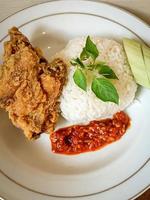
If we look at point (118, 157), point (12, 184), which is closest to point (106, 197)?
point (118, 157)

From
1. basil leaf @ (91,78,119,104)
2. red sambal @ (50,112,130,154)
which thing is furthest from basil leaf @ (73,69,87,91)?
red sambal @ (50,112,130,154)

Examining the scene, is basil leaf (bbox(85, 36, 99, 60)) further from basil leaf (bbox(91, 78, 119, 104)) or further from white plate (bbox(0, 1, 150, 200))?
white plate (bbox(0, 1, 150, 200))

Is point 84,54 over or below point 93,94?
over

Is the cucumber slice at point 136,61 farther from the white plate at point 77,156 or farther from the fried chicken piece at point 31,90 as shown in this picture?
the fried chicken piece at point 31,90

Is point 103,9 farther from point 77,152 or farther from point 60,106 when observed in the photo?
point 77,152

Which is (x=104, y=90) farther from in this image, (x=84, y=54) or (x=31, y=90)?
(x=31, y=90)

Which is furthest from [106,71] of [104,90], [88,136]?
[88,136]
